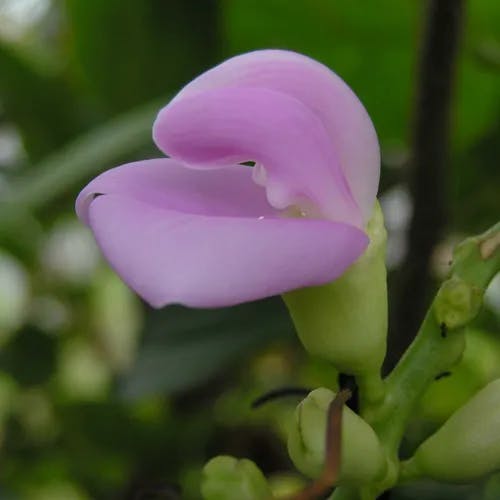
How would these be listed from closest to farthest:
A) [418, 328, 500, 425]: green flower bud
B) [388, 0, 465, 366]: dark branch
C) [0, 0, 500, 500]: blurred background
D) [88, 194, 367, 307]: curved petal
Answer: [88, 194, 367, 307]: curved petal
[388, 0, 465, 366]: dark branch
[0, 0, 500, 500]: blurred background
[418, 328, 500, 425]: green flower bud

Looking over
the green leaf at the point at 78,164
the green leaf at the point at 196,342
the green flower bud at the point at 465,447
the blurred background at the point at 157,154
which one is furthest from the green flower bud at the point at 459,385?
the green flower bud at the point at 465,447

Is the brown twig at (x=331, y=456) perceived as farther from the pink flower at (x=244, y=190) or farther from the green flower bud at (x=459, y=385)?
the green flower bud at (x=459, y=385)

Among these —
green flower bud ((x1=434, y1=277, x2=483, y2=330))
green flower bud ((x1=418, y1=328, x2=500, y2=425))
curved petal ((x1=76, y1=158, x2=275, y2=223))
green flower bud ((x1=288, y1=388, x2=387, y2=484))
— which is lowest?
green flower bud ((x1=418, y1=328, x2=500, y2=425))

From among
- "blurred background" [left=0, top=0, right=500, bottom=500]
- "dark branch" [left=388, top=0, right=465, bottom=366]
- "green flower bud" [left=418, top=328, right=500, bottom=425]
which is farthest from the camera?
"green flower bud" [left=418, top=328, right=500, bottom=425]

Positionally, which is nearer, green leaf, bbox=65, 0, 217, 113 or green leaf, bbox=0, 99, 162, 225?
green leaf, bbox=0, 99, 162, 225

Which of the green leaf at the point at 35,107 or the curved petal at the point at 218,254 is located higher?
the curved petal at the point at 218,254

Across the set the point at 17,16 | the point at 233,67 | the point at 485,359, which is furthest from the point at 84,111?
the point at 233,67

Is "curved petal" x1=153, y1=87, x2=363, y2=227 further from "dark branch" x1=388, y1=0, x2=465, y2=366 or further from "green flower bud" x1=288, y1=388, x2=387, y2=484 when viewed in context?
"dark branch" x1=388, y1=0, x2=465, y2=366

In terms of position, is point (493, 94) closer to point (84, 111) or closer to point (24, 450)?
point (84, 111)

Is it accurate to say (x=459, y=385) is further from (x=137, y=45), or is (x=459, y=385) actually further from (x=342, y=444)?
(x=342, y=444)

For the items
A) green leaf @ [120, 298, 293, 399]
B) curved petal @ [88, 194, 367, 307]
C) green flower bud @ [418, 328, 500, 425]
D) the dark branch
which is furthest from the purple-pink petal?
green flower bud @ [418, 328, 500, 425]
